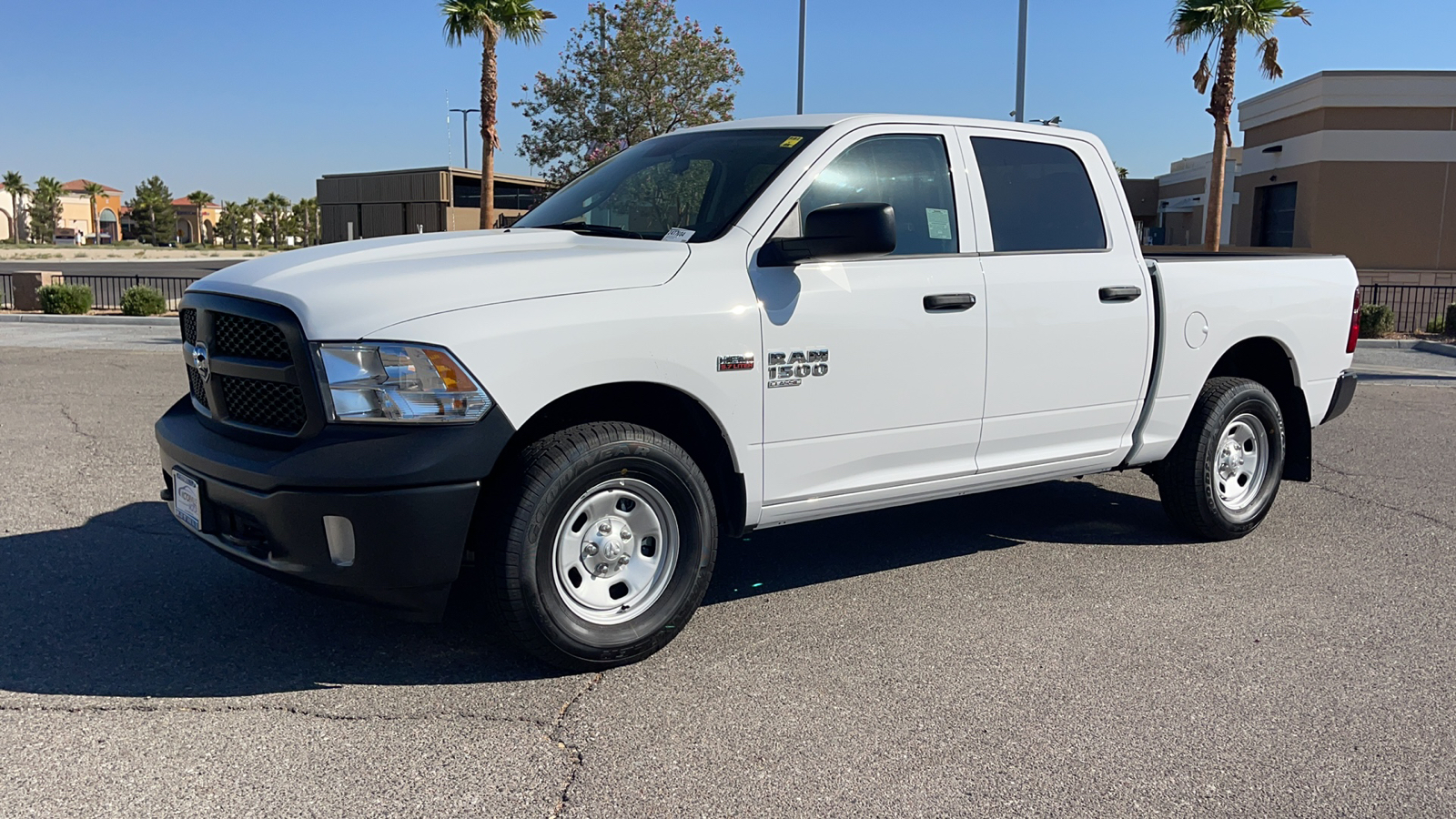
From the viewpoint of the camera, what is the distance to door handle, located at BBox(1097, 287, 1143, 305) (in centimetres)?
530

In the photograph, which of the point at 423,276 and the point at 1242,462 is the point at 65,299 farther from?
the point at 1242,462

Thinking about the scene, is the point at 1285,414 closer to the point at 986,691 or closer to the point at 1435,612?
the point at 1435,612

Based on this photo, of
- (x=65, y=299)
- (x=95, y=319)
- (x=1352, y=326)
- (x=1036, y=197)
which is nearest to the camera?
(x=1036, y=197)

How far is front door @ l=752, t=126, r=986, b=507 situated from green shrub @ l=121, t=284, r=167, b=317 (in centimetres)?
1817

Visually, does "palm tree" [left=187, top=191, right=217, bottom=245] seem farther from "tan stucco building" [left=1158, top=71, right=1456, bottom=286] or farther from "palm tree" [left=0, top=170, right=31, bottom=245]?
"tan stucco building" [left=1158, top=71, right=1456, bottom=286]

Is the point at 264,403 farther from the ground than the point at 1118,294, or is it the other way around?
the point at 1118,294

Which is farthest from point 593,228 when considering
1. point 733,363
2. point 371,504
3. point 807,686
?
point 807,686

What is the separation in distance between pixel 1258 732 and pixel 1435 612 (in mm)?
1831

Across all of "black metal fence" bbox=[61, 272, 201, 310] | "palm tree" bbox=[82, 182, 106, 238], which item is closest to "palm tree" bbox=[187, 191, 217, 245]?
"palm tree" bbox=[82, 182, 106, 238]

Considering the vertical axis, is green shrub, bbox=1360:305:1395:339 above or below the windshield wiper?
below

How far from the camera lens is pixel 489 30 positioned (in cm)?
2402

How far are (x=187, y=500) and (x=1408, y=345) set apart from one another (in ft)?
62.8

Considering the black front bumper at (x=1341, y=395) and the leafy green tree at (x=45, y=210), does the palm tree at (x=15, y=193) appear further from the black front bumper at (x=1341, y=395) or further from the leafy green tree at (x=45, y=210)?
the black front bumper at (x=1341, y=395)

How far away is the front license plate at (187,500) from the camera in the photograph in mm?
4031
